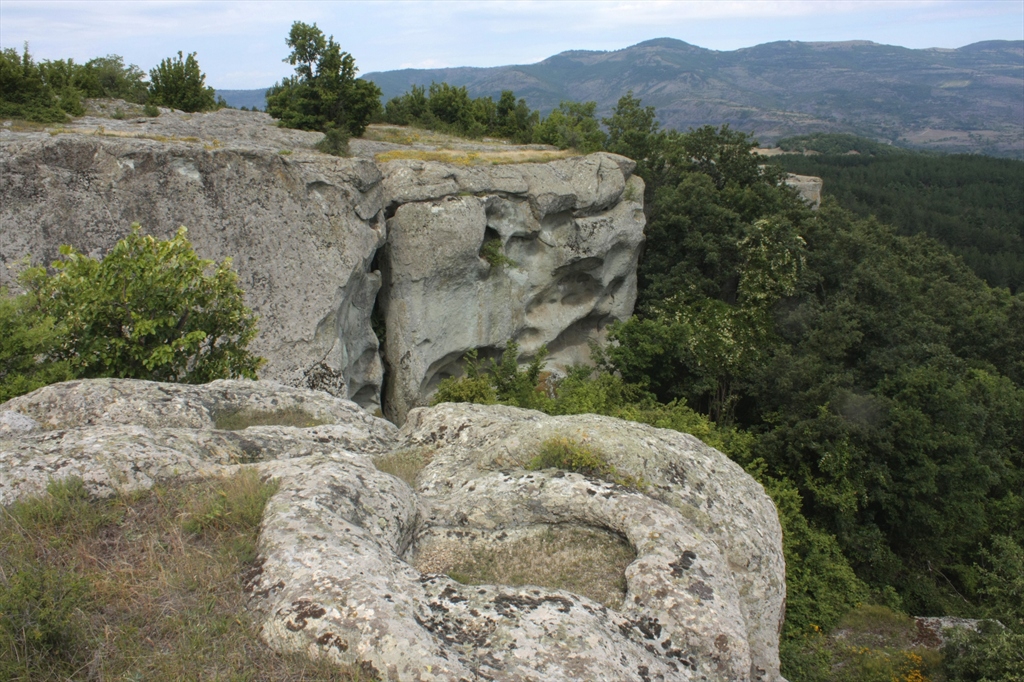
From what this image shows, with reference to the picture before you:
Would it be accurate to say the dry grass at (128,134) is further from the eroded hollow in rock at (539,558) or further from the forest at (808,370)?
the eroded hollow in rock at (539,558)

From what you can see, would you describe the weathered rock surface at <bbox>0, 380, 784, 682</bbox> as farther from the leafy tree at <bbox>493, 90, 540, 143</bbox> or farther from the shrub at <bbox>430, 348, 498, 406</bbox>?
the leafy tree at <bbox>493, 90, 540, 143</bbox>

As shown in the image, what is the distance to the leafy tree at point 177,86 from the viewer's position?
27.2 metres

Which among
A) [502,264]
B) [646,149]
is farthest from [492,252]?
[646,149]

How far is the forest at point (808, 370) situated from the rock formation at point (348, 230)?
257 cm

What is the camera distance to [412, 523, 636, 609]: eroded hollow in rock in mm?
5875

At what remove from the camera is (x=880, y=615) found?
16453mm

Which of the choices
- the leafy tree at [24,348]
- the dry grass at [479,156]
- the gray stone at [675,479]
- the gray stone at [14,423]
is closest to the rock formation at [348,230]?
the dry grass at [479,156]

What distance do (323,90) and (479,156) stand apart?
6.57 m

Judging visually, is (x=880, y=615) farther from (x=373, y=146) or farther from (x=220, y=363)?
(x=373, y=146)

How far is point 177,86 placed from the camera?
27.2 m

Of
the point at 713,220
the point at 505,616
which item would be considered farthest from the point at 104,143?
the point at 713,220

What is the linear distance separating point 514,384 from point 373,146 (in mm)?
11398

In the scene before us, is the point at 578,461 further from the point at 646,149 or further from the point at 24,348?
the point at 646,149

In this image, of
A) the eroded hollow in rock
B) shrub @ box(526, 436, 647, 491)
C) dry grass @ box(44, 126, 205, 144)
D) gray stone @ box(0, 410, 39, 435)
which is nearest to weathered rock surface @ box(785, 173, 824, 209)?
dry grass @ box(44, 126, 205, 144)
